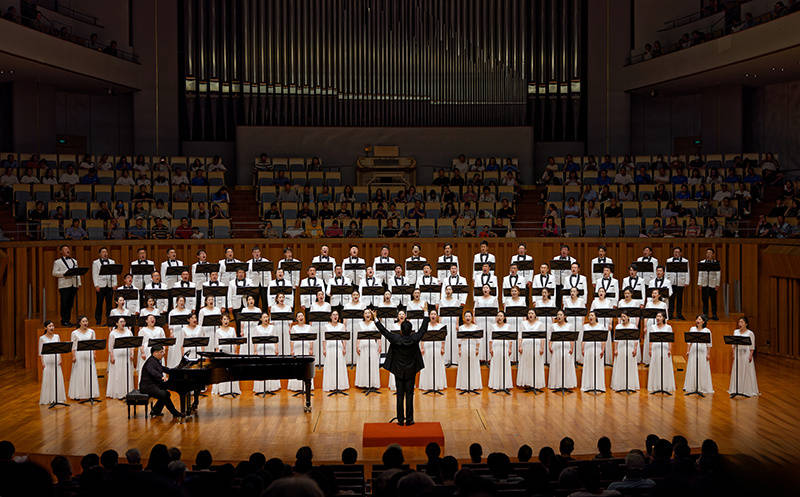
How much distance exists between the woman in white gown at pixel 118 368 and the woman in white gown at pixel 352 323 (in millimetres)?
3399

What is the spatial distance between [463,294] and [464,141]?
8557mm

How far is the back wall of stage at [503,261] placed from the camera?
15.5m

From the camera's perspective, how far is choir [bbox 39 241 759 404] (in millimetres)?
12516

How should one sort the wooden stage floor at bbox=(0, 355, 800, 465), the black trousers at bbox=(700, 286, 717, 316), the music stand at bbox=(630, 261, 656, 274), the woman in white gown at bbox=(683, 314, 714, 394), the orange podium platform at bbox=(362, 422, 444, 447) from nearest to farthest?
1. the orange podium platform at bbox=(362, 422, 444, 447)
2. the wooden stage floor at bbox=(0, 355, 800, 465)
3. the woman in white gown at bbox=(683, 314, 714, 394)
4. the music stand at bbox=(630, 261, 656, 274)
5. the black trousers at bbox=(700, 286, 717, 316)

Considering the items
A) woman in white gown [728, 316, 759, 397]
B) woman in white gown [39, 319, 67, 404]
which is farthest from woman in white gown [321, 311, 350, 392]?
woman in white gown [728, 316, 759, 397]

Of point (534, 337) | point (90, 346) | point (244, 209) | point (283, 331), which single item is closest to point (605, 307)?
point (534, 337)

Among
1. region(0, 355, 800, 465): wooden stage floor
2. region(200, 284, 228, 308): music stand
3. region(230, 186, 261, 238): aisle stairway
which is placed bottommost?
region(0, 355, 800, 465): wooden stage floor

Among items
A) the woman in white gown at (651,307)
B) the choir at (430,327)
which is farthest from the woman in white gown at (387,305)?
the woman in white gown at (651,307)

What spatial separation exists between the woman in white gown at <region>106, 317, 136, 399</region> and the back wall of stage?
3.38 metres

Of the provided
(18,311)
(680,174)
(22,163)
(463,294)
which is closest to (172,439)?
(463,294)

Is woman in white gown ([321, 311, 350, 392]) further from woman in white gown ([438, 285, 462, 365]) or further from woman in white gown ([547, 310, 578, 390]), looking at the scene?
woman in white gown ([547, 310, 578, 390])

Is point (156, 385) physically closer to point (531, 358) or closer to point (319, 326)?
point (319, 326)

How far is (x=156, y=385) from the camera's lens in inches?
449

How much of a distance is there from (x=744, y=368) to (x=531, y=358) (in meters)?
3.18
